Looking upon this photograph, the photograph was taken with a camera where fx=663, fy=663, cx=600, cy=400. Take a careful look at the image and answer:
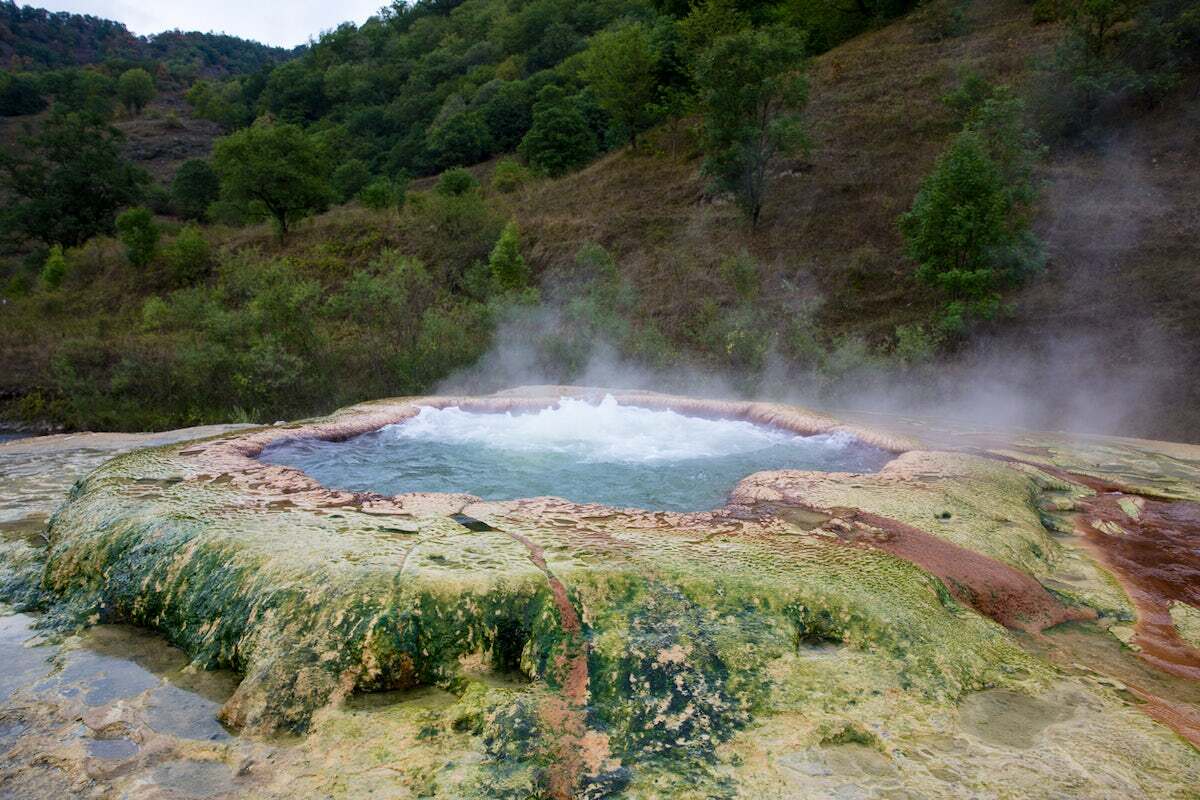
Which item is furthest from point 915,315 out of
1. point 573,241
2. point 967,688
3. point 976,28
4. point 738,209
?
point 976,28

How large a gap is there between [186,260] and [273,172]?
4589 millimetres

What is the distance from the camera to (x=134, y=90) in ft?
184

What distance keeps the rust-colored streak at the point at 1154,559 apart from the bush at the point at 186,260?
25901 millimetres

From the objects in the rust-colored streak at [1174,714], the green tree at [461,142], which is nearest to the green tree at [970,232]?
the rust-colored streak at [1174,714]

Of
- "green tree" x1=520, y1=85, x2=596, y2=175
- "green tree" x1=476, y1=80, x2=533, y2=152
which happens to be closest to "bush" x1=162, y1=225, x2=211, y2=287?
"green tree" x1=520, y1=85, x2=596, y2=175

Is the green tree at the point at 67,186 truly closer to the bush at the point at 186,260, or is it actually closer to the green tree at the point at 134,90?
the bush at the point at 186,260

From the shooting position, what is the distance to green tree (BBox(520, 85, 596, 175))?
A: 2947 cm

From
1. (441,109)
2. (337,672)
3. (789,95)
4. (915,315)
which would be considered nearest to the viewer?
(337,672)

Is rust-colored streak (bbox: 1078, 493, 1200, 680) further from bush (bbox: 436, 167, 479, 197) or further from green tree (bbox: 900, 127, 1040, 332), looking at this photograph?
bush (bbox: 436, 167, 479, 197)

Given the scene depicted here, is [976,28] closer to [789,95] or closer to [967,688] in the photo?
[789,95]

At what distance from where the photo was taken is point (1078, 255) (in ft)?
49.5

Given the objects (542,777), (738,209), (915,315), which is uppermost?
(738,209)

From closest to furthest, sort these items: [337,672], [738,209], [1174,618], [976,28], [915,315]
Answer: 1. [337,672]
2. [1174,618]
3. [915,315]
4. [738,209]
5. [976,28]

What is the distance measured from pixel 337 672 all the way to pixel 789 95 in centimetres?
1899
